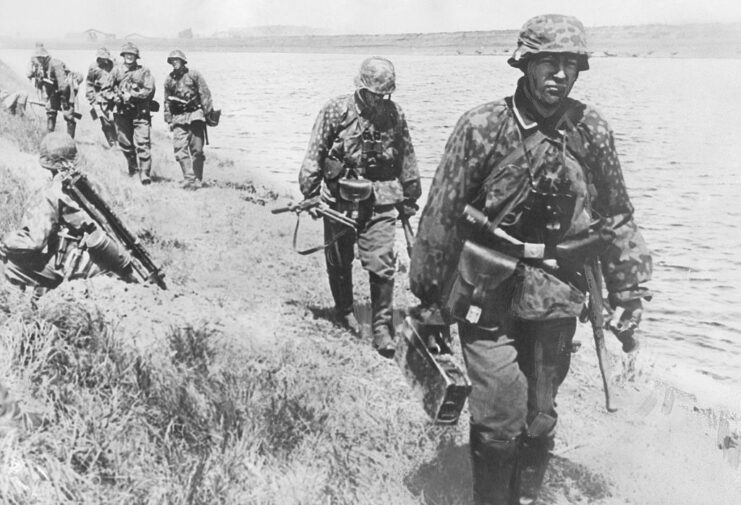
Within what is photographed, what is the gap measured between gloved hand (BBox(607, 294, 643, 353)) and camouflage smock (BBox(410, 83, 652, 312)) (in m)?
0.06

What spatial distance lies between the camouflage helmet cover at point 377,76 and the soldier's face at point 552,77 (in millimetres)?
Result: 2160

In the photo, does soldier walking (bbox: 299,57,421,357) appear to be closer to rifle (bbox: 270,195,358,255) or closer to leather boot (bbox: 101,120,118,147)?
rifle (bbox: 270,195,358,255)

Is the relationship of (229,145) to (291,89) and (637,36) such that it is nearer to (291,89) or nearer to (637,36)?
(291,89)

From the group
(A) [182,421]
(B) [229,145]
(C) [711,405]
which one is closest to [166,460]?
(A) [182,421]

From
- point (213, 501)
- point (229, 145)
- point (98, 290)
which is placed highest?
point (98, 290)

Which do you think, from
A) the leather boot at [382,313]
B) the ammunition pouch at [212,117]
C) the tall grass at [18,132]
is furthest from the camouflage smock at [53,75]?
the leather boot at [382,313]

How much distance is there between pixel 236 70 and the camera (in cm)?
2659

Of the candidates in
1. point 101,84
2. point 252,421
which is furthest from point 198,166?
point 252,421

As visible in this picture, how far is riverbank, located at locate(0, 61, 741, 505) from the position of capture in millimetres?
2799

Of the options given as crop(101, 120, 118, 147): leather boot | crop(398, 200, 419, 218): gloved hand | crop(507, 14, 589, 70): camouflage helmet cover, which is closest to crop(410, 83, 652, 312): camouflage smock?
crop(507, 14, 589, 70): camouflage helmet cover

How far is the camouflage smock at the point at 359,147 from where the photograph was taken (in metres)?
4.86

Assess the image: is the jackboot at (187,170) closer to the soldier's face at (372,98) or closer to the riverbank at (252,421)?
the riverbank at (252,421)

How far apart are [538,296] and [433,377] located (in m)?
0.51

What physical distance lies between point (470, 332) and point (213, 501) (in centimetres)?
122
